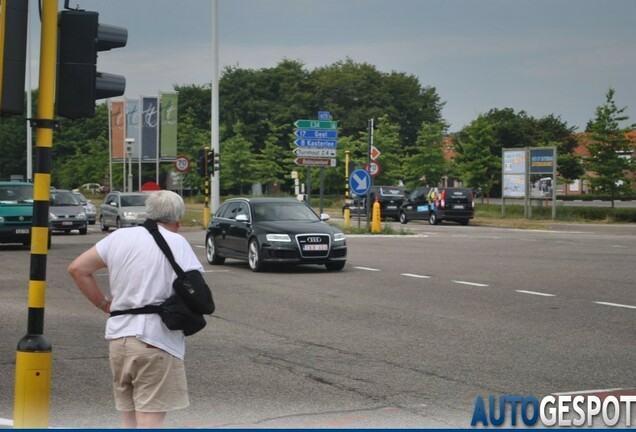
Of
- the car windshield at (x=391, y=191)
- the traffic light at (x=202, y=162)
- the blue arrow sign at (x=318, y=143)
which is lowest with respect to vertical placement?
the car windshield at (x=391, y=191)

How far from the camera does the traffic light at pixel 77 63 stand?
23.3 ft

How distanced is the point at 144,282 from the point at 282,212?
17022 mm

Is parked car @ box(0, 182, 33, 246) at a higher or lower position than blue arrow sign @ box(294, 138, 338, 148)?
lower

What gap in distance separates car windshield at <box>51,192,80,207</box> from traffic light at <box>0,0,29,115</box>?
34.4 meters

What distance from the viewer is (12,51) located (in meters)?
6.79

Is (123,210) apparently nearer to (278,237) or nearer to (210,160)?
(210,160)

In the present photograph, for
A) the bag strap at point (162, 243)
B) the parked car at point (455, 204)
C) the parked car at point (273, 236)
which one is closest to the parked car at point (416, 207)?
the parked car at point (455, 204)

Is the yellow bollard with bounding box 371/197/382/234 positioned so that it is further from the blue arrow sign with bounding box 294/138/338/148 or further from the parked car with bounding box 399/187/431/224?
the parked car with bounding box 399/187/431/224

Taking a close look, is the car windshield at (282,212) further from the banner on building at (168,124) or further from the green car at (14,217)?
the banner on building at (168,124)

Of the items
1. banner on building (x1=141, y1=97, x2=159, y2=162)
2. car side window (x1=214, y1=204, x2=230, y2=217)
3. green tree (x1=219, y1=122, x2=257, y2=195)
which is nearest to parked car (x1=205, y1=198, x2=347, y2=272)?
car side window (x1=214, y1=204, x2=230, y2=217)

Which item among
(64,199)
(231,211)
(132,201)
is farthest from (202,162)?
(231,211)

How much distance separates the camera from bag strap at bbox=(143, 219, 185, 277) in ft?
18.2

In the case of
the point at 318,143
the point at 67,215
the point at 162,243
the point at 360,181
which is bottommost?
the point at 67,215
